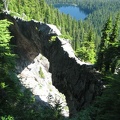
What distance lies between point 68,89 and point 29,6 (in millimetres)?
59463

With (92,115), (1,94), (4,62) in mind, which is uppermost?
(4,62)

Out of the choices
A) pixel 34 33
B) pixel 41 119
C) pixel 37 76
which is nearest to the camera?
pixel 41 119

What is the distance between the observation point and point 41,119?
19672 mm

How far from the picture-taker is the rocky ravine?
31281mm

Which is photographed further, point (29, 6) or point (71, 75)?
point (29, 6)

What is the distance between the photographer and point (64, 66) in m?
36.4

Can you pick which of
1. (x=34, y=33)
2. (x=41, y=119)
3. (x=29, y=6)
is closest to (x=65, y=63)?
(x=34, y=33)

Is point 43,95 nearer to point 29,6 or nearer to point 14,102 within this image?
point 14,102

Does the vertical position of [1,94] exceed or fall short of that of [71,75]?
it exceeds it

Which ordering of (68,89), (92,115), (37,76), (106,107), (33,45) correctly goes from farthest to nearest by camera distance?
(37,76) < (33,45) < (68,89) < (92,115) < (106,107)

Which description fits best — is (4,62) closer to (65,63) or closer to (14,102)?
(14,102)

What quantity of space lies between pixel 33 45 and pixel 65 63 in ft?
57.7

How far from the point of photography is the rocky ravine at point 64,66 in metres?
31.3

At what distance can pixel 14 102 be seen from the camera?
21.7 metres
